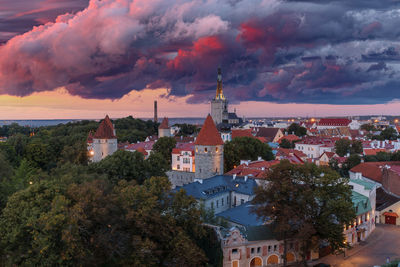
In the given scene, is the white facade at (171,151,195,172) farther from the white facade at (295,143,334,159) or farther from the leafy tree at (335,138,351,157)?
the white facade at (295,143,334,159)

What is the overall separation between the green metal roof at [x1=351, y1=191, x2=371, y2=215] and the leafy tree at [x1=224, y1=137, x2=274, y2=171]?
2524cm

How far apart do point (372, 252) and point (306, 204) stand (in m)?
9.33

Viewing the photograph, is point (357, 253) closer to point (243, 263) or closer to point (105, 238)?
point (243, 263)

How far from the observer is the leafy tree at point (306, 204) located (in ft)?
94.6

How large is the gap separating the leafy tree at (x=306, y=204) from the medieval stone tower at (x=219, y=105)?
401ft

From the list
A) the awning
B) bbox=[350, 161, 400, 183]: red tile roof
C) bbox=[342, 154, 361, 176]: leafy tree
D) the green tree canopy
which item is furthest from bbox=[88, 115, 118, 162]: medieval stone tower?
the awning

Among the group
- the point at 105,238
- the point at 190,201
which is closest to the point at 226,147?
the point at 190,201

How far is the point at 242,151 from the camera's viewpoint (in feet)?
211

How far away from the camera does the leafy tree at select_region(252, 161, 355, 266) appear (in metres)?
28.8

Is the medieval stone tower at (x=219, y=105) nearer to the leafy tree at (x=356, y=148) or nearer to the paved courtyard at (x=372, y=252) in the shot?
→ the leafy tree at (x=356, y=148)

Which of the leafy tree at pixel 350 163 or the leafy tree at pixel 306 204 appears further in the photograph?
the leafy tree at pixel 350 163

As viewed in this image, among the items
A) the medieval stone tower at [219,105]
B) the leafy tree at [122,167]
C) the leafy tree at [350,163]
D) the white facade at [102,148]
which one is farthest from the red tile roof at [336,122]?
the leafy tree at [122,167]

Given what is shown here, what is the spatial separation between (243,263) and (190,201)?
23.2 feet

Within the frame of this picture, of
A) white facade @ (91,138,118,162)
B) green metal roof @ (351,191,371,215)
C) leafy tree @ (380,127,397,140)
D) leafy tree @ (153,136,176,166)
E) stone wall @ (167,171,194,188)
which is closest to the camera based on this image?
green metal roof @ (351,191,371,215)
